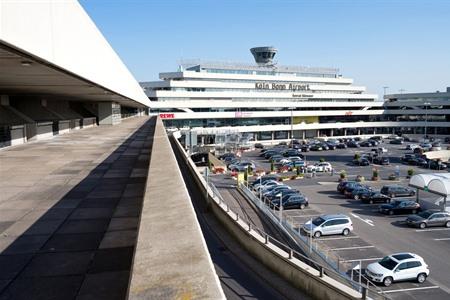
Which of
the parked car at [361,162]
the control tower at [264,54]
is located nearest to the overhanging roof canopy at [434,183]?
the parked car at [361,162]

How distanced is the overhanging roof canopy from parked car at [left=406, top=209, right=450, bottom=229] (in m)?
2.61

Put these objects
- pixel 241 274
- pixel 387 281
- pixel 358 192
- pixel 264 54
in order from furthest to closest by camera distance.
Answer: pixel 264 54 → pixel 358 192 → pixel 387 281 → pixel 241 274

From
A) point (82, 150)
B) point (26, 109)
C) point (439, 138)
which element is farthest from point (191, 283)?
point (439, 138)

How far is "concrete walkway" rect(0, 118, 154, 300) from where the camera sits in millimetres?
4242

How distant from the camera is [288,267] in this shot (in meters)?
5.52

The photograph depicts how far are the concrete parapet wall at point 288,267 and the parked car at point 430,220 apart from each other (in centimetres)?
1818

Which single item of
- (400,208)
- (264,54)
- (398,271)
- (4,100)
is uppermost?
(264,54)

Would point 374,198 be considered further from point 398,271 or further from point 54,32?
point 54,32

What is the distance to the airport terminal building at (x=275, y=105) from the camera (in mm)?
72188

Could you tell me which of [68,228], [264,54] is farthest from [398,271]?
[264,54]

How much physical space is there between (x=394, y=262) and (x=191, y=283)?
46.6 feet

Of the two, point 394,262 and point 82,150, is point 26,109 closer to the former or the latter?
point 82,150

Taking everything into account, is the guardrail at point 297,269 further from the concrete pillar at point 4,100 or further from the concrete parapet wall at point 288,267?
the concrete pillar at point 4,100

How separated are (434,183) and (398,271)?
14.0 m
